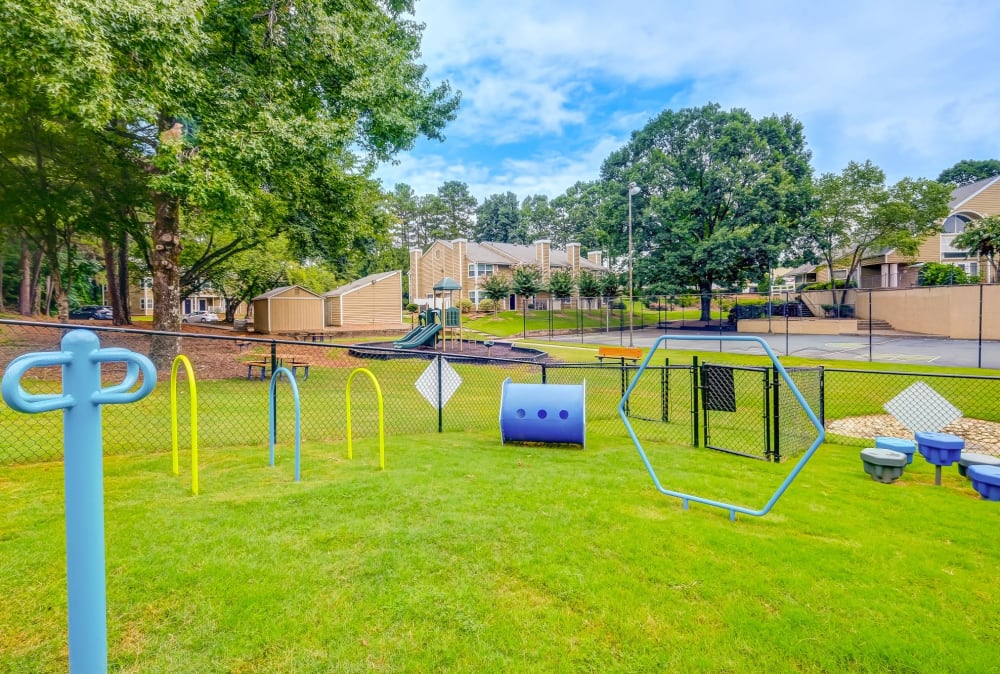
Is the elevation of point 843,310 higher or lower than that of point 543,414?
higher

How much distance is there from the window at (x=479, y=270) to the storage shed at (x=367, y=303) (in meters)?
9.90

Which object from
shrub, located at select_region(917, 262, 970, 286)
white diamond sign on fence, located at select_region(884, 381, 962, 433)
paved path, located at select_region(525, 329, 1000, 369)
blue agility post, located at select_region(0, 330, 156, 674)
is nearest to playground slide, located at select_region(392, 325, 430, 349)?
paved path, located at select_region(525, 329, 1000, 369)

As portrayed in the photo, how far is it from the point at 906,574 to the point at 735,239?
32.2m

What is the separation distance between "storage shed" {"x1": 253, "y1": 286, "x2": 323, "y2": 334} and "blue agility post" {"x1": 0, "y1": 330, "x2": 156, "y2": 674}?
2962 cm

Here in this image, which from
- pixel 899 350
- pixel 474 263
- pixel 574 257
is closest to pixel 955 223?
pixel 899 350

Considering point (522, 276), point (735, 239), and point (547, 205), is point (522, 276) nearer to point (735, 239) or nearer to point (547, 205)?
point (735, 239)

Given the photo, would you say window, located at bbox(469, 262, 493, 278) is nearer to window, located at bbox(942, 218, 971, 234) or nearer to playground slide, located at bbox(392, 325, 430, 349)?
playground slide, located at bbox(392, 325, 430, 349)

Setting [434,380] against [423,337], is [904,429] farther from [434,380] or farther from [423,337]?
[423,337]

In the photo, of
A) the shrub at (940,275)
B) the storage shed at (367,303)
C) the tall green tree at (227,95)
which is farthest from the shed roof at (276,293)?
the shrub at (940,275)

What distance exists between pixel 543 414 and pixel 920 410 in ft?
17.6

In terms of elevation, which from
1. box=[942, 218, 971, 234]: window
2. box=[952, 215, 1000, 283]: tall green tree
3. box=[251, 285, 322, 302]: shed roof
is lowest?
box=[251, 285, 322, 302]: shed roof

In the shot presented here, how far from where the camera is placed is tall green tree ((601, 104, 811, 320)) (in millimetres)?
31500

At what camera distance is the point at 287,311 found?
29.5 m

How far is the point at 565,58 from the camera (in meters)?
19.9
